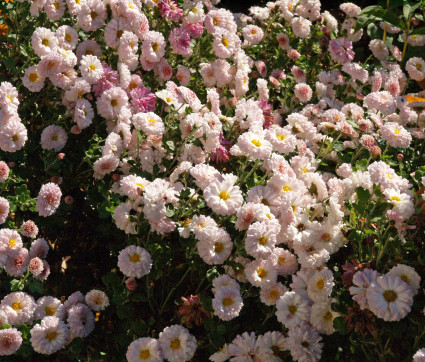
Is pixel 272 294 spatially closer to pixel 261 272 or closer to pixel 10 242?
pixel 261 272

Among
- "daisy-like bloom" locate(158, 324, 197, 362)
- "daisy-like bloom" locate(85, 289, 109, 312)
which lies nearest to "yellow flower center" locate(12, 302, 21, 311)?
"daisy-like bloom" locate(85, 289, 109, 312)

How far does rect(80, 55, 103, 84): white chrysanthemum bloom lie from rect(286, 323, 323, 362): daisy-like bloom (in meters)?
1.24

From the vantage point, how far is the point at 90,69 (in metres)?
2.29

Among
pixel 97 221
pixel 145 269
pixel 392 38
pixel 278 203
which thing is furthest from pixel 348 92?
pixel 145 269

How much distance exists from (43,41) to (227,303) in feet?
4.27

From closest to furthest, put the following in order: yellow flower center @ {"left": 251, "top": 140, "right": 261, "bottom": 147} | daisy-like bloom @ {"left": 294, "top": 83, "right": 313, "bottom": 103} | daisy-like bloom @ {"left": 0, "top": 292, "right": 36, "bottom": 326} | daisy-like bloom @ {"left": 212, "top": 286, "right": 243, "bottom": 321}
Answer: daisy-like bloom @ {"left": 212, "top": 286, "right": 243, "bottom": 321} < daisy-like bloom @ {"left": 0, "top": 292, "right": 36, "bottom": 326} < yellow flower center @ {"left": 251, "top": 140, "right": 261, "bottom": 147} < daisy-like bloom @ {"left": 294, "top": 83, "right": 313, "bottom": 103}

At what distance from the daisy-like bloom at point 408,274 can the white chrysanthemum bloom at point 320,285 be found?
191 millimetres

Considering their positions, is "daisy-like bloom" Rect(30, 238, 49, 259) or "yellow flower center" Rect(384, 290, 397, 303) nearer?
"yellow flower center" Rect(384, 290, 397, 303)

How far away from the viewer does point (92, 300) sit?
204 centimetres

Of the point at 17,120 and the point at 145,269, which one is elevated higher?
the point at 17,120

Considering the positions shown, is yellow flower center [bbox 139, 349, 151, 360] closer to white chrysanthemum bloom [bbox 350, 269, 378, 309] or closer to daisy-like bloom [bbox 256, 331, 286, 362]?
daisy-like bloom [bbox 256, 331, 286, 362]

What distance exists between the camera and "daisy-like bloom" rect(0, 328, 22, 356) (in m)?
1.84

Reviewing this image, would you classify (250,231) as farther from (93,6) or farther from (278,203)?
(93,6)

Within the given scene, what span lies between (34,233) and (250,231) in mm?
818
